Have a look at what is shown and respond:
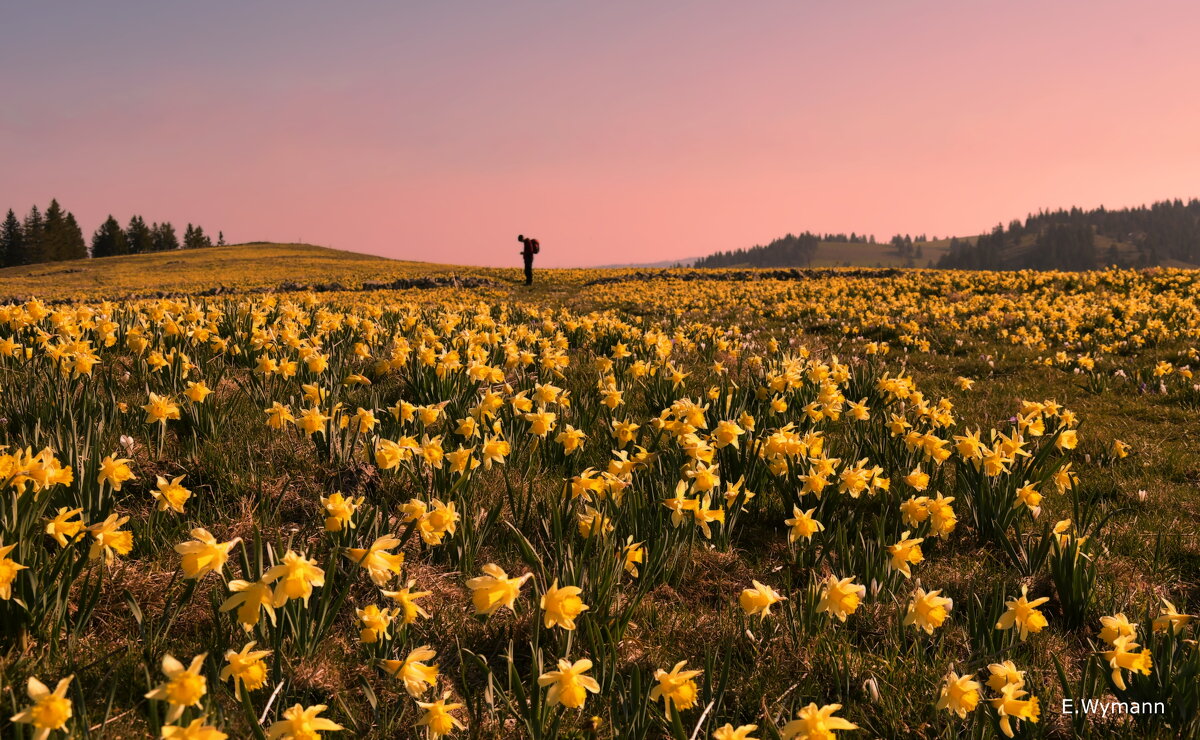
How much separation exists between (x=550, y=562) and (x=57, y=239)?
112579 millimetres

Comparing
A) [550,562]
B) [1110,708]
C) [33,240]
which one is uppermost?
[33,240]

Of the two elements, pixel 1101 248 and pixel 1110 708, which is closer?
pixel 1110 708

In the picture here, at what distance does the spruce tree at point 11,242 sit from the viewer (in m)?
86.5

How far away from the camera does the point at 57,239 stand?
282 ft

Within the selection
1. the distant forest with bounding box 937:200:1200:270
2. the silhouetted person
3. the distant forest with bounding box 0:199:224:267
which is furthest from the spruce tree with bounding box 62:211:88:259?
the distant forest with bounding box 937:200:1200:270

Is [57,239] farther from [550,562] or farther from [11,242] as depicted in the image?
[550,562]

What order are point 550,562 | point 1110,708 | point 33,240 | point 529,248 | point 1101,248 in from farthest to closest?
point 1101,248 < point 33,240 < point 529,248 < point 550,562 < point 1110,708

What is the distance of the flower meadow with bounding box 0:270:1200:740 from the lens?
83.0 inches

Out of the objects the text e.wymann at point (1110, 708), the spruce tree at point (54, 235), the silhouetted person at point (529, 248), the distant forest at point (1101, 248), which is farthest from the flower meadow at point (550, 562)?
the distant forest at point (1101, 248)

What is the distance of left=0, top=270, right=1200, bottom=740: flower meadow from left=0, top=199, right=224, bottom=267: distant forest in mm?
107155

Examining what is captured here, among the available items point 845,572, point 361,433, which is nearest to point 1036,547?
point 845,572

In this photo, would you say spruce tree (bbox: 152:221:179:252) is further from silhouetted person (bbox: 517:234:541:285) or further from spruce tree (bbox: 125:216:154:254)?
silhouetted person (bbox: 517:234:541:285)

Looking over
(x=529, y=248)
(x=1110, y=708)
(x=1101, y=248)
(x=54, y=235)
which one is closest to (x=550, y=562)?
(x=1110, y=708)

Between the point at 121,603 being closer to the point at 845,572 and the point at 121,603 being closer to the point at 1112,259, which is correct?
the point at 845,572
